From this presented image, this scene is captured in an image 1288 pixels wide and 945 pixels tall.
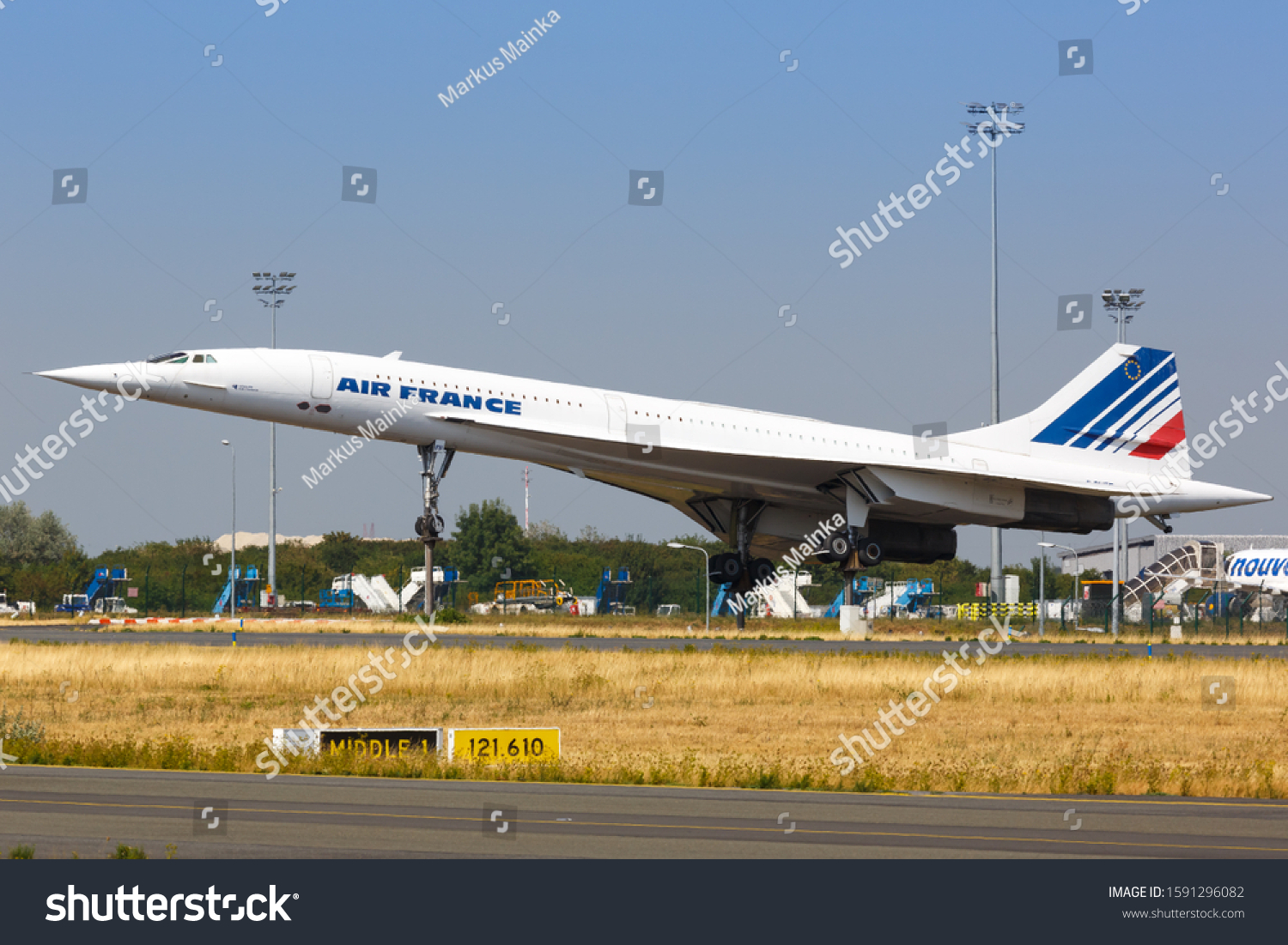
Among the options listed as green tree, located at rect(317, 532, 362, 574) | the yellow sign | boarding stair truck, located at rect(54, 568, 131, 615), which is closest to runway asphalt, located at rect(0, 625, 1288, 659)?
the yellow sign

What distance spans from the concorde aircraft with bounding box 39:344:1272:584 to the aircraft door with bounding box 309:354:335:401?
3 cm

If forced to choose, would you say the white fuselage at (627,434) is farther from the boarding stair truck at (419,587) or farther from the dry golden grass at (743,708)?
the boarding stair truck at (419,587)

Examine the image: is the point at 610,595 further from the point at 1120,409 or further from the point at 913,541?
the point at 1120,409

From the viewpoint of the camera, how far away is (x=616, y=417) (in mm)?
33594

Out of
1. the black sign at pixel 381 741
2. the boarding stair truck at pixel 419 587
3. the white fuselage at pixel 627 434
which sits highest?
the white fuselage at pixel 627 434

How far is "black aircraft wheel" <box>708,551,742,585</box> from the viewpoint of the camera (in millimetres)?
39719

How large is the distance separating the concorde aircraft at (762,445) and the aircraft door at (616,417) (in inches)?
2.1

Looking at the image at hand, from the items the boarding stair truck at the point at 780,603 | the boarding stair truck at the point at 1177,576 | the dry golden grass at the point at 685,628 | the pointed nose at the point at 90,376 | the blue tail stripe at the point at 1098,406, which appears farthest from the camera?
the boarding stair truck at the point at 1177,576

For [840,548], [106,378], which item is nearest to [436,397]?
[106,378]

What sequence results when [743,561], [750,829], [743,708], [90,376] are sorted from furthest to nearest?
[743,561] < [90,376] < [743,708] < [750,829]

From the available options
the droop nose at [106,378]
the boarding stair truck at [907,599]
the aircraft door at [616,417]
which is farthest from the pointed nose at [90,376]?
the boarding stair truck at [907,599]

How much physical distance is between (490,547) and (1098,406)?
1973 inches

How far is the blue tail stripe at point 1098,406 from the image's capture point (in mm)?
39406

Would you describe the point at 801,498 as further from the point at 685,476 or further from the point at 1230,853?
the point at 1230,853
